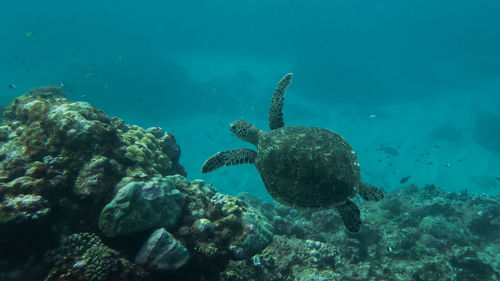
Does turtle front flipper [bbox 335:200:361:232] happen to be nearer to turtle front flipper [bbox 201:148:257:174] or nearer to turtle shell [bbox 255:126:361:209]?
turtle shell [bbox 255:126:361:209]

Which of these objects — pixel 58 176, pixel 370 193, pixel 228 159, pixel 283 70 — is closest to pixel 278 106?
pixel 228 159

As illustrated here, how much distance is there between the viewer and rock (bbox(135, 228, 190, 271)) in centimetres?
338

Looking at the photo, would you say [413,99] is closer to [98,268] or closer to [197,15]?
[197,15]

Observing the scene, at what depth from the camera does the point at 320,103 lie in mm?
49375

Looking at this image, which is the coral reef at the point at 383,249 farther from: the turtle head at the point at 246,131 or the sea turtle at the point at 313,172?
the turtle head at the point at 246,131

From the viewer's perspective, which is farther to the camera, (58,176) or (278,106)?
(278,106)

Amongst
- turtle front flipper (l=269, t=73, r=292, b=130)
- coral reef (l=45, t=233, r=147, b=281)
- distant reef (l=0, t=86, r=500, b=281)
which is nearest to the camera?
coral reef (l=45, t=233, r=147, b=281)

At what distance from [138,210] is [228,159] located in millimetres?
3208

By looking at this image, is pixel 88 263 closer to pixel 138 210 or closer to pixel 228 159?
pixel 138 210

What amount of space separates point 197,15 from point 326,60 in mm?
29592

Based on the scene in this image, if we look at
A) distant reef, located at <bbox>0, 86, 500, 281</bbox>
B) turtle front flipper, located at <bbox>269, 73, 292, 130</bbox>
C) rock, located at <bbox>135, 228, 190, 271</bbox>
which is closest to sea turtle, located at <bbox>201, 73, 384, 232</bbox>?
distant reef, located at <bbox>0, 86, 500, 281</bbox>

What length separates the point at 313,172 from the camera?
177 inches

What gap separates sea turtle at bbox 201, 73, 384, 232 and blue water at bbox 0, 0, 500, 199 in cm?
3256

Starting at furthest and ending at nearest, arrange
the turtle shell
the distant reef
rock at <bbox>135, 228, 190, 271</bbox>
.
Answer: the turtle shell, rock at <bbox>135, 228, 190, 271</bbox>, the distant reef
